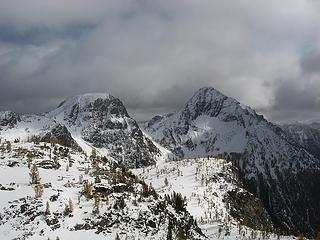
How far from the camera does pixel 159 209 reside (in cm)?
12119

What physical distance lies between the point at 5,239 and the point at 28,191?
22.0 m

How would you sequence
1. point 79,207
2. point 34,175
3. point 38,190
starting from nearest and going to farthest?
point 79,207 → point 38,190 → point 34,175

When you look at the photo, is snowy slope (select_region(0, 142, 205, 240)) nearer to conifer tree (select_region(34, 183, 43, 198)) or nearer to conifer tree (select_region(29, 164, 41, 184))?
conifer tree (select_region(34, 183, 43, 198))

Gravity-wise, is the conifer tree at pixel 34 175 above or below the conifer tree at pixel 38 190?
above

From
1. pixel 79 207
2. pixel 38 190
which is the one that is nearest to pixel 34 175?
pixel 38 190

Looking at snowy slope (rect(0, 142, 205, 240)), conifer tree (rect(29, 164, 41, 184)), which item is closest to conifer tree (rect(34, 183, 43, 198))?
snowy slope (rect(0, 142, 205, 240))

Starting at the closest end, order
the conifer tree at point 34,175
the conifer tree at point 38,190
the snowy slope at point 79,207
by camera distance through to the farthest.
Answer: the snowy slope at point 79,207 < the conifer tree at point 38,190 < the conifer tree at point 34,175

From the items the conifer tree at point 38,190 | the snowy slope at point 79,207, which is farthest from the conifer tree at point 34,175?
the conifer tree at point 38,190

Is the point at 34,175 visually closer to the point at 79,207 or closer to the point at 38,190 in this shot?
the point at 38,190

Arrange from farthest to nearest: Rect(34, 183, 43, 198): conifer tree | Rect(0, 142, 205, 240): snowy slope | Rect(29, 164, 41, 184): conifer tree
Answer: Rect(29, 164, 41, 184): conifer tree
Rect(34, 183, 43, 198): conifer tree
Rect(0, 142, 205, 240): snowy slope

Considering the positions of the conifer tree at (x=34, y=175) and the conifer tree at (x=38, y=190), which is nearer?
the conifer tree at (x=38, y=190)

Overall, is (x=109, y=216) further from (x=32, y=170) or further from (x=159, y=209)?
(x=32, y=170)

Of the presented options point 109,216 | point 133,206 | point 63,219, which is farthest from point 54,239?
point 133,206

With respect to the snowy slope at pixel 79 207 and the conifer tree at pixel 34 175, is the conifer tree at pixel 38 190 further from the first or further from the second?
the conifer tree at pixel 34 175
